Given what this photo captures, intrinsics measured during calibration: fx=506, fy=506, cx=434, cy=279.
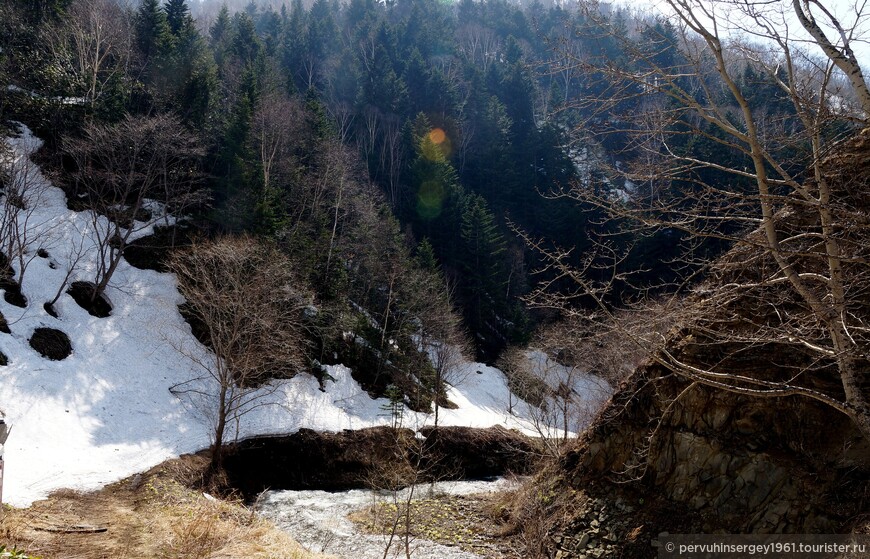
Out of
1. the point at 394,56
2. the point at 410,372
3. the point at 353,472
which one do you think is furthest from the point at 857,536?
the point at 394,56

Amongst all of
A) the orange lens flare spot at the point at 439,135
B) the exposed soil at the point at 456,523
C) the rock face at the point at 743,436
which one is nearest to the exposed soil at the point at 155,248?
the exposed soil at the point at 456,523

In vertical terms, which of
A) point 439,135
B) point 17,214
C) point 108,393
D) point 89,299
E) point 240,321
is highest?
point 439,135

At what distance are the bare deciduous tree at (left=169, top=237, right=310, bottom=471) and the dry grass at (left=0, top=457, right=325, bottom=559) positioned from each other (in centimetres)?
390

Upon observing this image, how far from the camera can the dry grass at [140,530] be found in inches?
304

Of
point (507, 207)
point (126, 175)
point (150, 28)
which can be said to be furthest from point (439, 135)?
point (126, 175)

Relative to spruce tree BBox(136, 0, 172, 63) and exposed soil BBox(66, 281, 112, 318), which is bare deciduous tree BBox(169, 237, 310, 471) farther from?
spruce tree BBox(136, 0, 172, 63)

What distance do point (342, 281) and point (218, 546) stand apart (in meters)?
19.3

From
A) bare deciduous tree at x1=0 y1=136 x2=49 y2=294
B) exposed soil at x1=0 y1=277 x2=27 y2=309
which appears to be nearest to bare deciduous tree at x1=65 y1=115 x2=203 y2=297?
bare deciduous tree at x1=0 y1=136 x2=49 y2=294

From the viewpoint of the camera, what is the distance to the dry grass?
25.4 ft

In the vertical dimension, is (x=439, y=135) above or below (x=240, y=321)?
above

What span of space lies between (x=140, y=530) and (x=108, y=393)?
33.6ft

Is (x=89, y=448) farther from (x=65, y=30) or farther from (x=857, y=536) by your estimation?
(x=65, y=30)

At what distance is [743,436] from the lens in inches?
325

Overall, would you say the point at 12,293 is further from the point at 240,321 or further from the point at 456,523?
the point at 456,523
